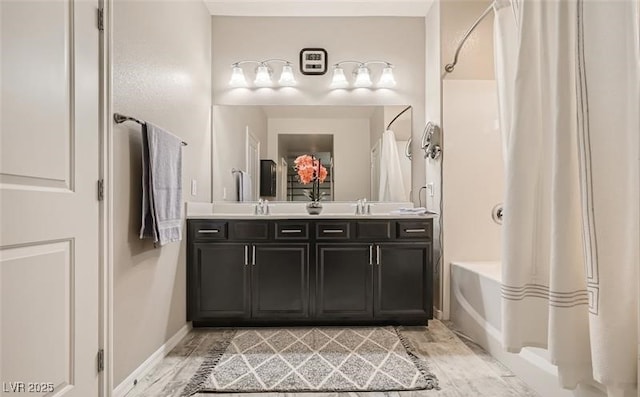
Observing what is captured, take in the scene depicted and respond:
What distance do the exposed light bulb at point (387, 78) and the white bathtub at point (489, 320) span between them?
5.62 feet

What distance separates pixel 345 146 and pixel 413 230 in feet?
3.52

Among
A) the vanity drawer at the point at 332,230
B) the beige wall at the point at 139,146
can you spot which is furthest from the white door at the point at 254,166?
the vanity drawer at the point at 332,230

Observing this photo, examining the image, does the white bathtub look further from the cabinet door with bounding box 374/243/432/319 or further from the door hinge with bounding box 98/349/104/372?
the door hinge with bounding box 98/349/104/372

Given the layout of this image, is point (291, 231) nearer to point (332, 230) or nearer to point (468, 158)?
point (332, 230)

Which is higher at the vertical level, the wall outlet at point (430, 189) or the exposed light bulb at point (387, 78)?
the exposed light bulb at point (387, 78)

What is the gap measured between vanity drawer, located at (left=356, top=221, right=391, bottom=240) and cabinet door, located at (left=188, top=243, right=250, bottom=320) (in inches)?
34.4

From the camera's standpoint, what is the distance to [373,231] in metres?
2.79

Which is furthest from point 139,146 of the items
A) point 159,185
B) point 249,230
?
point 249,230

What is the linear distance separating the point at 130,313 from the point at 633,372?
2.06 meters

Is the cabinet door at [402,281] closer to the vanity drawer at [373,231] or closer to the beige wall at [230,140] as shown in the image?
the vanity drawer at [373,231]

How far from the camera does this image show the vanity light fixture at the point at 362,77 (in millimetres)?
3361

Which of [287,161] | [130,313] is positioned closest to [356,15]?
[287,161]

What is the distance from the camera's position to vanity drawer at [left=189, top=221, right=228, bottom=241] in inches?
108

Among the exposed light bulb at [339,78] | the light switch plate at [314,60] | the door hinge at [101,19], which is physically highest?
the light switch plate at [314,60]
